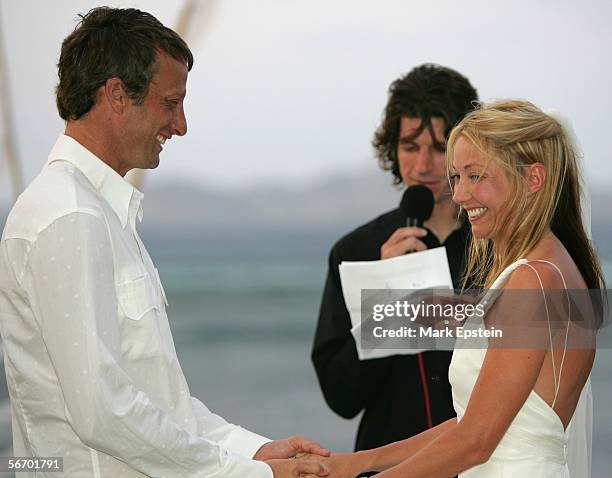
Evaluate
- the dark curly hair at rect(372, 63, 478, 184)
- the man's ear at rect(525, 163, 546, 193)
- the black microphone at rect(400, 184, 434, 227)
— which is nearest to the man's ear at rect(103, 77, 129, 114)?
the man's ear at rect(525, 163, 546, 193)

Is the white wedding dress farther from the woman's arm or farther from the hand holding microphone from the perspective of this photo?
the hand holding microphone

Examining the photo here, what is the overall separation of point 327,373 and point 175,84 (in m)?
1.23

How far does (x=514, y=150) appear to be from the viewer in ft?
7.59

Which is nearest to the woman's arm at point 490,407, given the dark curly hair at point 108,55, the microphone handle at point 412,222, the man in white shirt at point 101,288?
the man in white shirt at point 101,288

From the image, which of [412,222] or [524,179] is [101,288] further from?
[412,222]

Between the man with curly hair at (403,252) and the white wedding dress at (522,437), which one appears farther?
the man with curly hair at (403,252)

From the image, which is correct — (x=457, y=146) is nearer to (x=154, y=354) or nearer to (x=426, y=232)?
(x=426, y=232)

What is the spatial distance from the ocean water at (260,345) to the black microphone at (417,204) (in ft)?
19.6

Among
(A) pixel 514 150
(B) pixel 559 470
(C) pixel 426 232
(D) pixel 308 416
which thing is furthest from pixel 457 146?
(D) pixel 308 416

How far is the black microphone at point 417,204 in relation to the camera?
10.2ft

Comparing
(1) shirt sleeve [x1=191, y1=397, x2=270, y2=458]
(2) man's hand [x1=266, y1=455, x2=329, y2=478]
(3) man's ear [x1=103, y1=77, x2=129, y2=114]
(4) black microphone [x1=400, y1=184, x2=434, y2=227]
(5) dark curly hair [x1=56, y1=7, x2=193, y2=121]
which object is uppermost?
(5) dark curly hair [x1=56, y1=7, x2=193, y2=121]

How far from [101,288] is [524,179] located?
101cm

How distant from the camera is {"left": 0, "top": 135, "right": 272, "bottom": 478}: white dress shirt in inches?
76.6

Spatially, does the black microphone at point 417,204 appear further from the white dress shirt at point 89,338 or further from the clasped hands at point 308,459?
the white dress shirt at point 89,338
